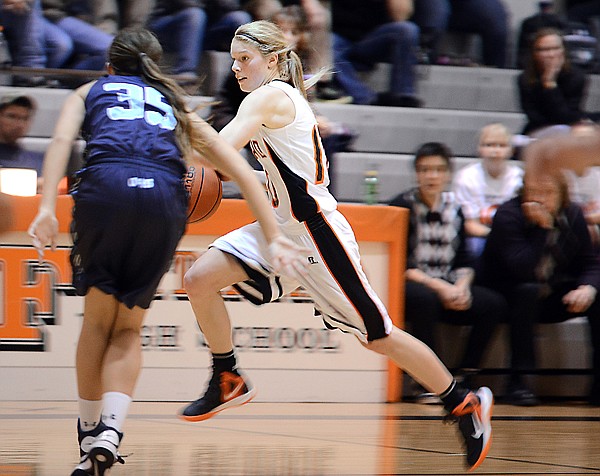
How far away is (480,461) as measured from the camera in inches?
165

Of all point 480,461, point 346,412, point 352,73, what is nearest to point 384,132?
point 352,73

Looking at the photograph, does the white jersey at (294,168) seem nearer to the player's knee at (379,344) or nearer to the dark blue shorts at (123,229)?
the player's knee at (379,344)

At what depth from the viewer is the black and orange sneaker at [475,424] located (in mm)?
4199

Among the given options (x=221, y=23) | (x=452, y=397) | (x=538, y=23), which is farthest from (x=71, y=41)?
(x=452, y=397)

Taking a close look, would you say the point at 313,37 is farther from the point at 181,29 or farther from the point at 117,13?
the point at 117,13

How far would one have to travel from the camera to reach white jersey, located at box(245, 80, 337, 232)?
4.30 metres

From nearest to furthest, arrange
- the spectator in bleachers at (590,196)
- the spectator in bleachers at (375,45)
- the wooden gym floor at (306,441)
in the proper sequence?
the wooden gym floor at (306,441) → the spectator in bleachers at (590,196) → the spectator in bleachers at (375,45)

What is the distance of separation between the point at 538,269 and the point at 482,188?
0.88 m

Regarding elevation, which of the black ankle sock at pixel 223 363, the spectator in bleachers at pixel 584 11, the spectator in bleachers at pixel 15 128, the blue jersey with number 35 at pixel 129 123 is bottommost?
the black ankle sock at pixel 223 363

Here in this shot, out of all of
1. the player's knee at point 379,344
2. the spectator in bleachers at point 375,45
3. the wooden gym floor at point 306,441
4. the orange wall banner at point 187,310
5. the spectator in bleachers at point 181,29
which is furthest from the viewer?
the spectator in bleachers at point 375,45

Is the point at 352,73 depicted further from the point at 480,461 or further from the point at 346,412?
the point at 480,461

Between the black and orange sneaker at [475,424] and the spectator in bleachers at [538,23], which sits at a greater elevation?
the spectator in bleachers at [538,23]

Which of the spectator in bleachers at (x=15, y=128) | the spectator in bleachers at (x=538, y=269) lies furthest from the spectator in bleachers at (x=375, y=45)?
the spectator in bleachers at (x=15, y=128)

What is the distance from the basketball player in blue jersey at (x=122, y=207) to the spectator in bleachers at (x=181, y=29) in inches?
175
